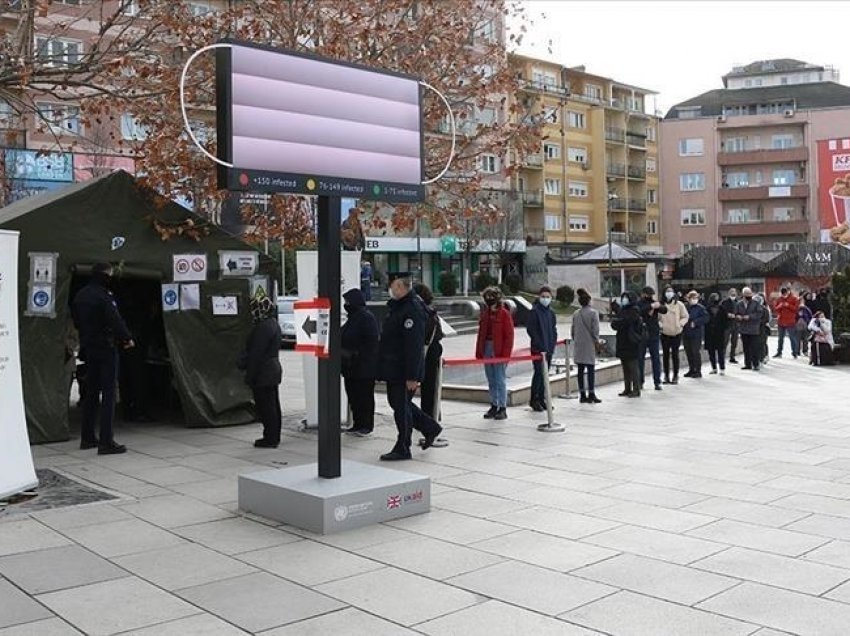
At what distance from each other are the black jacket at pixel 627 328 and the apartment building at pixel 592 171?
187 feet

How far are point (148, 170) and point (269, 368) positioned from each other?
11.0 ft

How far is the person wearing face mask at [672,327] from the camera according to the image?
16828 millimetres

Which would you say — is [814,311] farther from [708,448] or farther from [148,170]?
[148,170]

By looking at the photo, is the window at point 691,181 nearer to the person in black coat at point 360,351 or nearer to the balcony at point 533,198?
the balcony at point 533,198

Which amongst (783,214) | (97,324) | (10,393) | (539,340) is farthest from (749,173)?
(10,393)

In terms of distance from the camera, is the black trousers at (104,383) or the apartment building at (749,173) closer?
the black trousers at (104,383)

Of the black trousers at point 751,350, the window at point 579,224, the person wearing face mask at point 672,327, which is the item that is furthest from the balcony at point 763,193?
the person wearing face mask at point 672,327

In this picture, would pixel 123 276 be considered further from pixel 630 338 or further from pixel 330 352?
pixel 630 338

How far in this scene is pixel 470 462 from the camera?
9.20m

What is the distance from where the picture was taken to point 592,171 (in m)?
79.7

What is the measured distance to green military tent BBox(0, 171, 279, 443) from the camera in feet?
34.7

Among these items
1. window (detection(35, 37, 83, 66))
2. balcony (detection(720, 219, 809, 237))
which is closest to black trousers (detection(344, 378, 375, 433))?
window (detection(35, 37, 83, 66))

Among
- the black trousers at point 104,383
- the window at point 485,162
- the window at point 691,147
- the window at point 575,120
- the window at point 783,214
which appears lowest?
the black trousers at point 104,383

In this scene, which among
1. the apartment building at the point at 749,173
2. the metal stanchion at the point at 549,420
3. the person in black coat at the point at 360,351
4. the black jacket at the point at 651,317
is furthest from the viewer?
the apartment building at the point at 749,173
